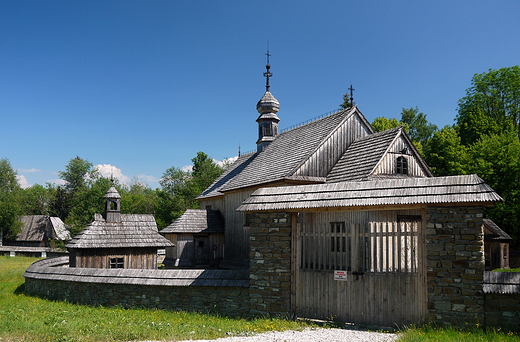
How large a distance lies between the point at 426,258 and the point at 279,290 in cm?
369

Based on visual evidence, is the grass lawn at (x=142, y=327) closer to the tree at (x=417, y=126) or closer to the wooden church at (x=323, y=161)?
the wooden church at (x=323, y=161)

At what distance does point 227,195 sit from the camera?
23.2 m

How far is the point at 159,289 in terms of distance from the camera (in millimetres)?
12242

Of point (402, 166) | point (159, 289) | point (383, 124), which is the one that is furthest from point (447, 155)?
point (159, 289)

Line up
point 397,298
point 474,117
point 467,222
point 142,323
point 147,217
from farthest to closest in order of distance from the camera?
point 474,117
point 147,217
point 142,323
point 397,298
point 467,222

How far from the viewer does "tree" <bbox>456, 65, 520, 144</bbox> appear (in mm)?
33188

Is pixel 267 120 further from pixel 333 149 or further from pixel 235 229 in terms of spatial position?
pixel 333 149

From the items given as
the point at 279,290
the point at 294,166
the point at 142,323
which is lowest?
the point at 142,323

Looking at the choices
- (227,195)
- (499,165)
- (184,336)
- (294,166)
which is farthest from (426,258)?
(499,165)

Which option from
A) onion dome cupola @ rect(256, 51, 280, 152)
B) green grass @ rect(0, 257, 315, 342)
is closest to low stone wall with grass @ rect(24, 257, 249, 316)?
green grass @ rect(0, 257, 315, 342)

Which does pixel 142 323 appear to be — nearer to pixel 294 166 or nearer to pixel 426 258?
pixel 426 258

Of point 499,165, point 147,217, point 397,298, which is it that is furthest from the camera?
point 499,165

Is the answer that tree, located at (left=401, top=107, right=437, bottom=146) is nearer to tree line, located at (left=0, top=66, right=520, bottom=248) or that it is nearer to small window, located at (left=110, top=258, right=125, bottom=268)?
tree line, located at (left=0, top=66, right=520, bottom=248)

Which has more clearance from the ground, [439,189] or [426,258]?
[439,189]
